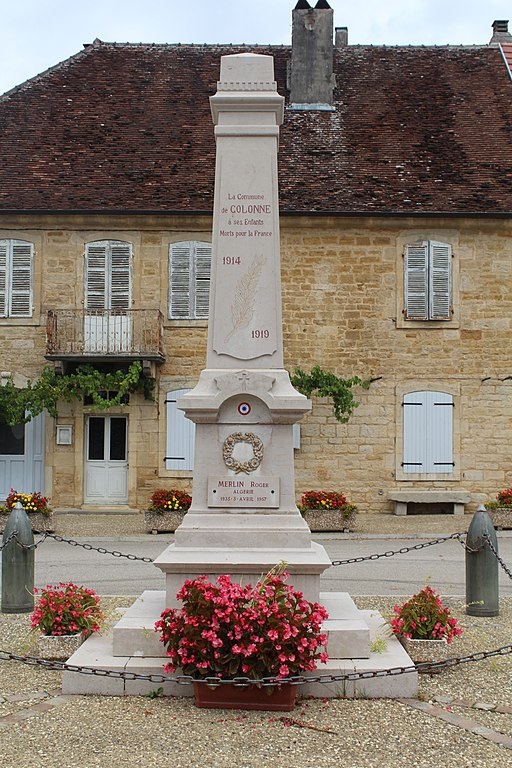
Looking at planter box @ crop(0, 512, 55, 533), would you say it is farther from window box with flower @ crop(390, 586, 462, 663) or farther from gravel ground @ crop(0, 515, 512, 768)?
window box with flower @ crop(390, 586, 462, 663)

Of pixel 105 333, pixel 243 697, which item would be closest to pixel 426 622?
pixel 243 697

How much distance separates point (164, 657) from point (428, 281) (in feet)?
42.7

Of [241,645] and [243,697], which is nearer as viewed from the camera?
[241,645]

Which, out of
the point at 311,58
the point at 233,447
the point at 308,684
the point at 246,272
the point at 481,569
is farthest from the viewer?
the point at 311,58

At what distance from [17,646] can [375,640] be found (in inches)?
102

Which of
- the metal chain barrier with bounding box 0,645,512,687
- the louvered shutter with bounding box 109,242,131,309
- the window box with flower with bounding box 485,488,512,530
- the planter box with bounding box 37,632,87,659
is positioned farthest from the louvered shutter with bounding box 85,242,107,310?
the metal chain barrier with bounding box 0,645,512,687

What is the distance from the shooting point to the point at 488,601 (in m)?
8.20

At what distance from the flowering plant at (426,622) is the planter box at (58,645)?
220 centimetres

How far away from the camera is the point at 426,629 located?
6512 millimetres

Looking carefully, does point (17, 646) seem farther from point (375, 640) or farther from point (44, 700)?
point (375, 640)

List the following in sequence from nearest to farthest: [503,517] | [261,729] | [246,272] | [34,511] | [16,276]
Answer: [261,729] → [246,272] → [34,511] → [503,517] → [16,276]

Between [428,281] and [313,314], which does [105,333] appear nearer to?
[313,314]

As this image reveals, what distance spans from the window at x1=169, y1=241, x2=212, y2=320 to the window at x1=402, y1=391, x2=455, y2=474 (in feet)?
14.2

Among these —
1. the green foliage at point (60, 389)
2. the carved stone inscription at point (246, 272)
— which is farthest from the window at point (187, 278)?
the carved stone inscription at point (246, 272)
